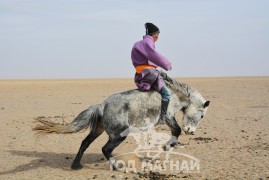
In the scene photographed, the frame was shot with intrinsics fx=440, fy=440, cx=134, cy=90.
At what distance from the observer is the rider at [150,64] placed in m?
7.86

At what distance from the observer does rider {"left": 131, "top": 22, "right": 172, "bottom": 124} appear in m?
7.86

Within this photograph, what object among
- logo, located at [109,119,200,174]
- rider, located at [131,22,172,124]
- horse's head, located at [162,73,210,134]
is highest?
rider, located at [131,22,172,124]

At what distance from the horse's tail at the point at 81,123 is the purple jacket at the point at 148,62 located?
3.06 ft

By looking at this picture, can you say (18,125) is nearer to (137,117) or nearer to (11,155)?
(11,155)

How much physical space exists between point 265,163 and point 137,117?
2.62 m

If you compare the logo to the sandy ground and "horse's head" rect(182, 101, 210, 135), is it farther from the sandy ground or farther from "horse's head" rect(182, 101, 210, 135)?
"horse's head" rect(182, 101, 210, 135)

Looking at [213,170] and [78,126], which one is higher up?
[78,126]

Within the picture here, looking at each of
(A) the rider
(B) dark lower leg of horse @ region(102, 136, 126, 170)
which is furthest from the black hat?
(B) dark lower leg of horse @ region(102, 136, 126, 170)

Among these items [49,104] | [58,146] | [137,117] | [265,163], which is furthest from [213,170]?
[49,104]

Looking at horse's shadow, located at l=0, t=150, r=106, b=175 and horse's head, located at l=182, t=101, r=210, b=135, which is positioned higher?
horse's head, located at l=182, t=101, r=210, b=135

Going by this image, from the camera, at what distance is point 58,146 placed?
10461 millimetres

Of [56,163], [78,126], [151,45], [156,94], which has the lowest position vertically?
[56,163]

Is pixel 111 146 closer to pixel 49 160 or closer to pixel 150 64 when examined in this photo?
pixel 150 64

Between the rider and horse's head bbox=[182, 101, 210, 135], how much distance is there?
0.77m
